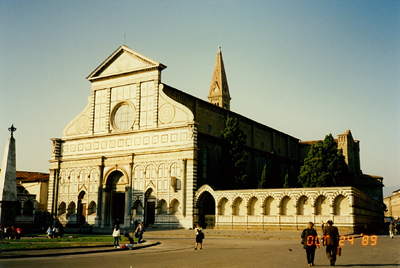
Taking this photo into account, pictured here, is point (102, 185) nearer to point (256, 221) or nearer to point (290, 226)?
point (256, 221)

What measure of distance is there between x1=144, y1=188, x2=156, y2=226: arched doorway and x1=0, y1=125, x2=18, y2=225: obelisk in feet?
66.8

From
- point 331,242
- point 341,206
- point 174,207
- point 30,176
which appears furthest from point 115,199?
point 331,242

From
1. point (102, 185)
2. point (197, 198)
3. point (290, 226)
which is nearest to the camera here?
point (290, 226)

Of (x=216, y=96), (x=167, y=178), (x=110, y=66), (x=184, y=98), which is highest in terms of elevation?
(x=216, y=96)

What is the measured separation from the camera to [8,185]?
24312 millimetres

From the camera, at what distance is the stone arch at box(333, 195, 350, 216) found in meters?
35.8

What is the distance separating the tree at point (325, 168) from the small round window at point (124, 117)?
23308mm

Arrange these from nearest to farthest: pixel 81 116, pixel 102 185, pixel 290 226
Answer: pixel 290 226, pixel 102 185, pixel 81 116

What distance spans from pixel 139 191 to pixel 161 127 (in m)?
7.13

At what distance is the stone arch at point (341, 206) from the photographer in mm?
35781

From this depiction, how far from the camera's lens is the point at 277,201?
3888 centimetres

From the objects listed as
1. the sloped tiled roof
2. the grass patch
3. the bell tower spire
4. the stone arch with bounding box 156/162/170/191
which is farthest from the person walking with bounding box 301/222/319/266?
the bell tower spire

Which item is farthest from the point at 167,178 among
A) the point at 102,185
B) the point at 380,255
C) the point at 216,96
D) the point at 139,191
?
the point at 216,96

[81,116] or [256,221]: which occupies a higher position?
[81,116]
